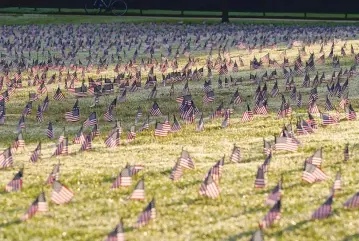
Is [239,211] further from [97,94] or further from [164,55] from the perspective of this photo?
[164,55]

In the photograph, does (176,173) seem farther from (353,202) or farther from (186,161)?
(353,202)

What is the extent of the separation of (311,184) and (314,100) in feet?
21.6

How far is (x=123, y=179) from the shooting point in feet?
32.8


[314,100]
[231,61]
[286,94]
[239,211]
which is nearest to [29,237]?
[239,211]

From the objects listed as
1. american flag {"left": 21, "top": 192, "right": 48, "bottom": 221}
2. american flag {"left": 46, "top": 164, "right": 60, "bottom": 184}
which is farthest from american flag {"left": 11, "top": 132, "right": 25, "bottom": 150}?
american flag {"left": 21, "top": 192, "right": 48, "bottom": 221}

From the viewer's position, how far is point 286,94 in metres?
18.7

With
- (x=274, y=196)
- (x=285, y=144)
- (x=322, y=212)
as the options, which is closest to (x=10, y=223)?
(x=274, y=196)

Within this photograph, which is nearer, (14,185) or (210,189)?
(210,189)

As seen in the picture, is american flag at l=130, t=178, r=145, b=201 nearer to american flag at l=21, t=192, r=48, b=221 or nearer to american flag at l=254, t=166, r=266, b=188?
american flag at l=21, t=192, r=48, b=221

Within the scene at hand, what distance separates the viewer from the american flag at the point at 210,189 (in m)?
9.37

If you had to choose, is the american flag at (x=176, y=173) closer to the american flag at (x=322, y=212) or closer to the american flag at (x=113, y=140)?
the american flag at (x=322, y=212)

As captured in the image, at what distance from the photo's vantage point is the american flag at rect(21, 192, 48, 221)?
8.77m

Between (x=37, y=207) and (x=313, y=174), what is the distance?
11.4 feet

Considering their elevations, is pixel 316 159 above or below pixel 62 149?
above
